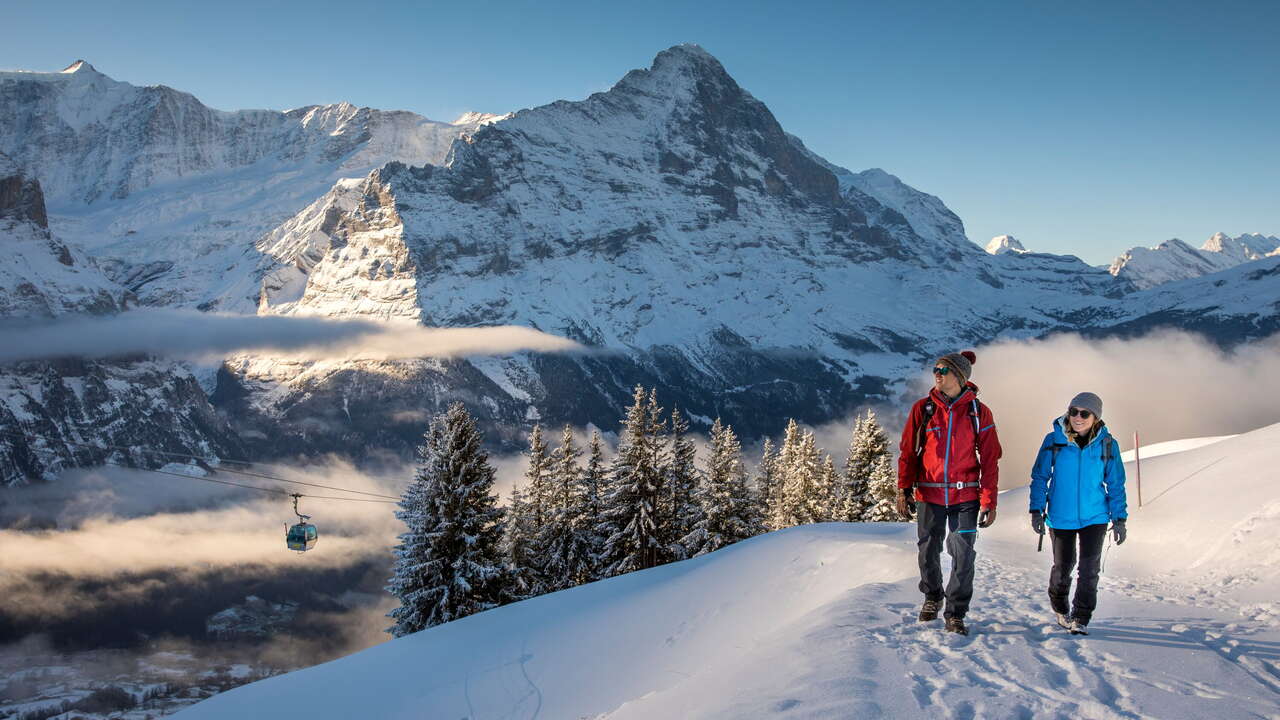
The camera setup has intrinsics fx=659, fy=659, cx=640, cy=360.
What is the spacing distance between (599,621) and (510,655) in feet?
6.20

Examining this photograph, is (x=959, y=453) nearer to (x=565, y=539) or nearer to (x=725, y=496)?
(x=565, y=539)

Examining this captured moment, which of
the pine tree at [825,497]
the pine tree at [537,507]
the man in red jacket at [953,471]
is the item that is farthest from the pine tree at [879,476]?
the man in red jacket at [953,471]

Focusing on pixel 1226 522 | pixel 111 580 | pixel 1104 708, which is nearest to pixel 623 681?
pixel 1104 708

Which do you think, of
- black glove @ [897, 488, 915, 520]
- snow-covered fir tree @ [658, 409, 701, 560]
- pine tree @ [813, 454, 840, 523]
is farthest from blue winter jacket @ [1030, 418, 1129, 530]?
pine tree @ [813, 454, 840, 523]

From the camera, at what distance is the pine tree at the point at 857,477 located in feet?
126

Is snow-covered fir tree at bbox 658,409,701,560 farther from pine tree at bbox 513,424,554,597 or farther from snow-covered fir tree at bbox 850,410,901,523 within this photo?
snow-covered fir tree at bbox 850,410,901,523

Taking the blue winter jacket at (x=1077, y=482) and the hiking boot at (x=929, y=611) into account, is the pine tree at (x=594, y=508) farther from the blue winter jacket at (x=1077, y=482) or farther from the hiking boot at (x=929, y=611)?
the blue winter jacket at (x=1077, y=482)

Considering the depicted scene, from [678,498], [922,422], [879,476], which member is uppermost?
[922,422]

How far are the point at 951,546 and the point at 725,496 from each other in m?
30.4

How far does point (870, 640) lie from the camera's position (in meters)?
6.57

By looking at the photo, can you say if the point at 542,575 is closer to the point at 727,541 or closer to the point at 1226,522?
the point at 727,541

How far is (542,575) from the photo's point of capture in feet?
109

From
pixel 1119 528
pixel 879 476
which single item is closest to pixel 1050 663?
pixel 1119 528

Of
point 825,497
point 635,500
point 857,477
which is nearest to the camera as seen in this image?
point 635,500
